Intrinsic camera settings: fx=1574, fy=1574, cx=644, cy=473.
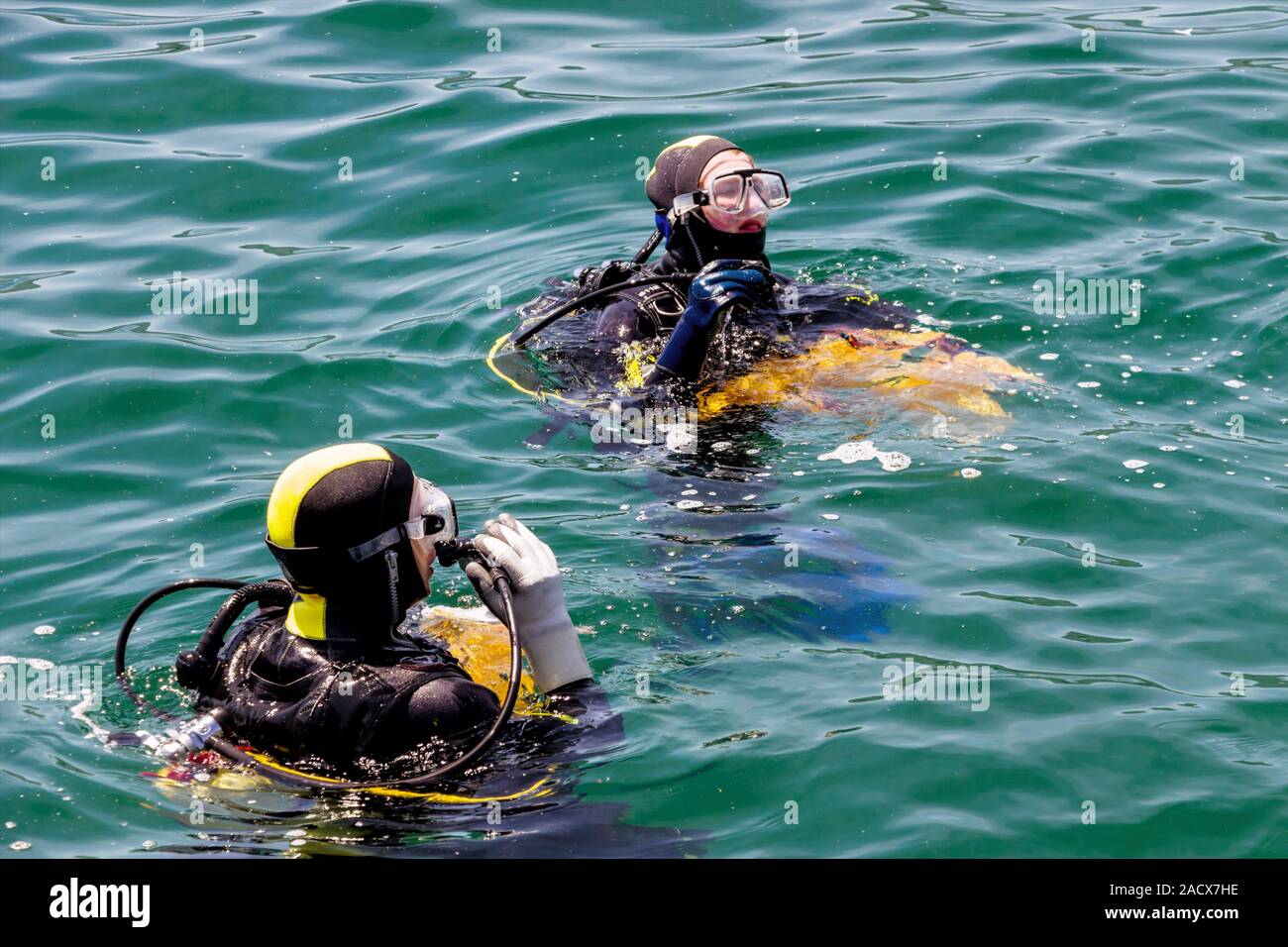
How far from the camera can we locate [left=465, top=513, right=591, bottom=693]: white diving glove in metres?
4.62

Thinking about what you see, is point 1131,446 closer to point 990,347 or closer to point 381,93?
point 990,347

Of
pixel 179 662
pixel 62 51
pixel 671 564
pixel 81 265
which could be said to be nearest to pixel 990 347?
pixel 671 564

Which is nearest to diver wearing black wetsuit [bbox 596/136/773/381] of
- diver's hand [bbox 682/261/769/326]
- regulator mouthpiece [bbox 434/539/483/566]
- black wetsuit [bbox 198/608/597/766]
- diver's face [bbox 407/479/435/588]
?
diver's hand [bbox 682/261/769/326]

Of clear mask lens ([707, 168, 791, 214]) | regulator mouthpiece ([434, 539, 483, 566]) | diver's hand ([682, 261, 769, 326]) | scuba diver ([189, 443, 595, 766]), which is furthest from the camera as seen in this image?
clear mask lens ([707, 168, 791, 214])

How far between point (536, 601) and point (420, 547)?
0.46 m

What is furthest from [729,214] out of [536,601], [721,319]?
[536,601]

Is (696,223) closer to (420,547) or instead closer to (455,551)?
(455,551)

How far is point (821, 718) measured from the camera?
5.00m

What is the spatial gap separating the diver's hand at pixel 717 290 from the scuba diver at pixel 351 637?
2502 millimetres

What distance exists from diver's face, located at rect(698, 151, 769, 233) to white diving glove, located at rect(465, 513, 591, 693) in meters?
3.00

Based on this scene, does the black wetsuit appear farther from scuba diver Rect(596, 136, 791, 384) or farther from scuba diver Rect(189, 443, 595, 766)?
scuba diver Rect(596, 136, 791, 384)

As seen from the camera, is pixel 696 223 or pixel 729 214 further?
pixel 696 223

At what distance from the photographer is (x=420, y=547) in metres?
4.34
